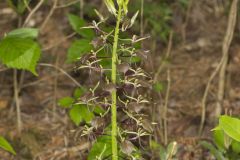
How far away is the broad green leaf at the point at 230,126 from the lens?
201 centimetres

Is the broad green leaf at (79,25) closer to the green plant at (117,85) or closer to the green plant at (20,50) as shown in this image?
the green plant at (20,50)

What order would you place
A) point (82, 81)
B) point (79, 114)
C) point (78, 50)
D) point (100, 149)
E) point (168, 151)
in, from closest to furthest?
point (100, 149), point (168, 151), point (79, 114), point (78, 50), point (82, 81)

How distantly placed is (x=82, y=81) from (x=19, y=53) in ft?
5.92

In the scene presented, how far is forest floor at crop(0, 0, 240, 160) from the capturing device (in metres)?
3.53

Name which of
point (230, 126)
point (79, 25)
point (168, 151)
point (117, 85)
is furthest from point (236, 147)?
point (79, 25)

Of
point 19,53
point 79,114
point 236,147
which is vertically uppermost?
point 19,53

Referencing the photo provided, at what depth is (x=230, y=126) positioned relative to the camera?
2031mm

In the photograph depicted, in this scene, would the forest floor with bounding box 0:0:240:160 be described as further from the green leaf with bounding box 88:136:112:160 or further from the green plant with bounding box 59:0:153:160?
the green plant with bounding box 59:0:153:160

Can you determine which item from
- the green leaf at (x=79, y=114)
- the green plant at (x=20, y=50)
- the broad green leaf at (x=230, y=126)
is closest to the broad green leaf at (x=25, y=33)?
the green plant at (x=20, y=50)

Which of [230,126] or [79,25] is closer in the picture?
[230,126]

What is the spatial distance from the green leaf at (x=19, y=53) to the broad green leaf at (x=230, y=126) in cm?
101

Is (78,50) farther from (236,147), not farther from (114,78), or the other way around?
(236,147)

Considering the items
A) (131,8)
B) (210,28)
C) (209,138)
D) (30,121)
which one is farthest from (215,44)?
(30,121)

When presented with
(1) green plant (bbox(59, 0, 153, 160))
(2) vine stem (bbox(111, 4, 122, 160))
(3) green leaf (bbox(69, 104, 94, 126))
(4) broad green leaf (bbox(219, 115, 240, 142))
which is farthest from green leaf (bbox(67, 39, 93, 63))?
(4) broad green leaf (bbox(219, 115, 240, 142))
